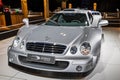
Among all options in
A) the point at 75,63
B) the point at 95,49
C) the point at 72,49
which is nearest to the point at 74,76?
the point at 75,63

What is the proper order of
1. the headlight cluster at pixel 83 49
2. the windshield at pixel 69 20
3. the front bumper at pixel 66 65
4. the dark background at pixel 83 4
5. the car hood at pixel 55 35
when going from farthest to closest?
1. the dark background at pixel 83 4
2. the windshield at pixel 69 20
3. the car hood at pixel 55 35
4. the headlight cluster at pixel 83 49
5. the front bumper at pixel 66 65

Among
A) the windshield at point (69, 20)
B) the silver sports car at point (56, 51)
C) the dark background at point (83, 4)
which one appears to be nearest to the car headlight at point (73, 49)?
the silver sports car at point (56, 51)

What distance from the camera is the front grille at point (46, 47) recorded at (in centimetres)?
273

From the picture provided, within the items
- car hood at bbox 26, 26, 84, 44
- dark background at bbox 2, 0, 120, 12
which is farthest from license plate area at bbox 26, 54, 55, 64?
dark background at bbox 2, 0, 120, 12

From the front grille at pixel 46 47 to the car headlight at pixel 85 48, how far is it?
0.94 ft

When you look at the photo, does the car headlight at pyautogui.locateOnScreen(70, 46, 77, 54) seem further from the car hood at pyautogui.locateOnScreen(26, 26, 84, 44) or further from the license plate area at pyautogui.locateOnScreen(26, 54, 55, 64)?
the license plate area at pyautogui.locateOnScreen(26, 54, 55, 64)

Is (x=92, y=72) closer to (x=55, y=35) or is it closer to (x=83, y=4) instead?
(x=55, y=35)

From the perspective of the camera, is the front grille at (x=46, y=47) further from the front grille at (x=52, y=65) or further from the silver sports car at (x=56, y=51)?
the front grille at (x=52, y=65)

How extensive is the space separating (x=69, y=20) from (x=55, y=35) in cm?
126

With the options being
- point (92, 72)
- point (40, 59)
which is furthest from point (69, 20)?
point (40, 59)

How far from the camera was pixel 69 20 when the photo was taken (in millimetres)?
4199

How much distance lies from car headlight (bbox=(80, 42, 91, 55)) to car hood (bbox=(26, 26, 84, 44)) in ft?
0.61

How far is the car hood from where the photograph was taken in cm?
286

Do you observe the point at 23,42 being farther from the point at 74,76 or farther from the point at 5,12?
the point at 5,12
